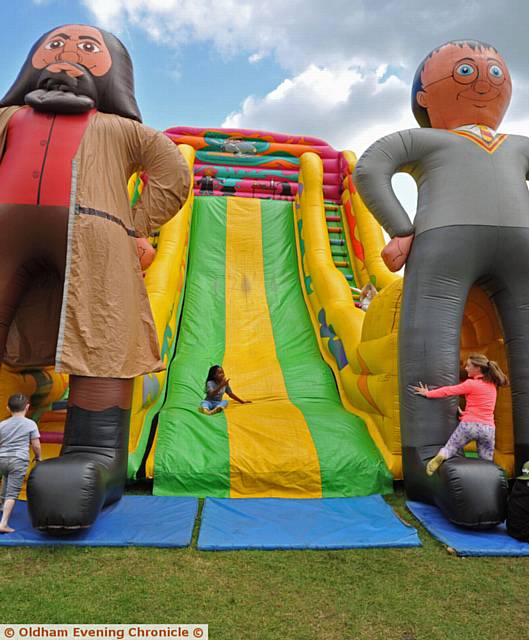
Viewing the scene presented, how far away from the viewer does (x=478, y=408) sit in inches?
110

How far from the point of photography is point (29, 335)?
2.98 meters

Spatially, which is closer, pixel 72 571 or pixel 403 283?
pixel 72 571

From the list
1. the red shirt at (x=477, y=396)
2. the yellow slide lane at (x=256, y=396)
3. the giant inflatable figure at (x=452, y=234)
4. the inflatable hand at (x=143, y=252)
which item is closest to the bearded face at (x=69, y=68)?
the inflatable hand at (x=143, y=252)

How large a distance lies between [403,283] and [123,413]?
178 centimetres

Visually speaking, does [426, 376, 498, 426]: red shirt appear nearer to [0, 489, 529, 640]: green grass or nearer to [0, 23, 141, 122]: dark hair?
[0, 489, 529, 640]: green grass

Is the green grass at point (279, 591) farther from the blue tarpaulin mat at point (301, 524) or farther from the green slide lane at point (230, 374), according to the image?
the green slide lane at point (230, 374)

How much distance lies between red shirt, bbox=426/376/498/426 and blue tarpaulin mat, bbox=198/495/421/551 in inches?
25.7

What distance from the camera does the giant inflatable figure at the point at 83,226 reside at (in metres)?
2.57

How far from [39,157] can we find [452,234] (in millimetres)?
2239

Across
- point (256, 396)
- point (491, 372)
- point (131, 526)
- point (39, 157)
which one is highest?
point (39, 157)

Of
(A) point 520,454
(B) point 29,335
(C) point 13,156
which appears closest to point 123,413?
(B) point 29,335

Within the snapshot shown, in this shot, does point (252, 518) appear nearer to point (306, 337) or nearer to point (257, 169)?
point (306, 337)

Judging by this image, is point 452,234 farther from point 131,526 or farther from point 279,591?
point 131,526

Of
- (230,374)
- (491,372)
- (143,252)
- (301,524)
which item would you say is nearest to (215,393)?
(230,374)
